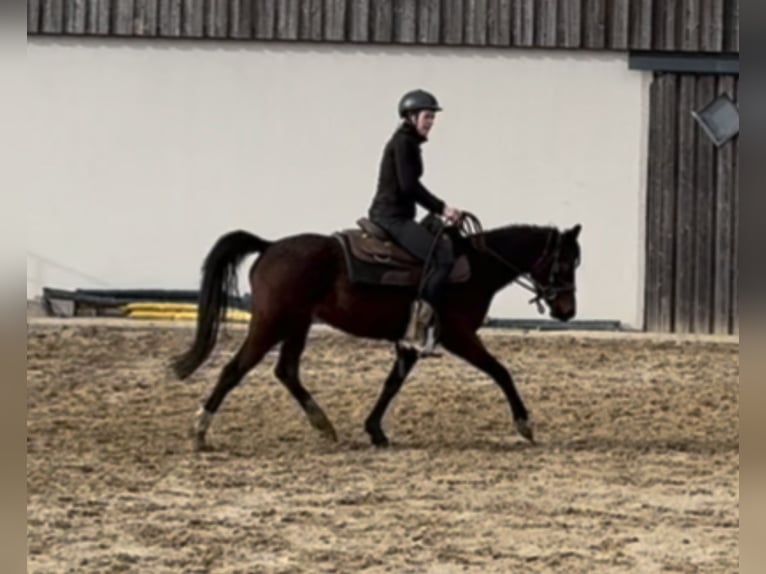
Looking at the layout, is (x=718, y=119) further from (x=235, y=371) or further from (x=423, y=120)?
(x=235, y=371)

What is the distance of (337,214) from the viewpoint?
527 inches

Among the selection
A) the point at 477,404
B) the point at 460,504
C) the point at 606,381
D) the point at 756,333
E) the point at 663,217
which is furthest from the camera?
the point at 663,217

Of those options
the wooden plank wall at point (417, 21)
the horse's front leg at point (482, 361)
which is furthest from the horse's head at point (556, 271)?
the wooden plank wall at point (417, 21)

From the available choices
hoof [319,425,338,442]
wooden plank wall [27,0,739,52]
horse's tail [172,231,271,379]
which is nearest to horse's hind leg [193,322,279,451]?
horse's tail [172,231,271,379]

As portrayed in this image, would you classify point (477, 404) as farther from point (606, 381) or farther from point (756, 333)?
point (756, 333)

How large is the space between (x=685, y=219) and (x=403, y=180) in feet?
23.2

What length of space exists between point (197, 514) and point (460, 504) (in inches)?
43.2

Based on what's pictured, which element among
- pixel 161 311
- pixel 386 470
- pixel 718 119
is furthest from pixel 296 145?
pixel 386 470

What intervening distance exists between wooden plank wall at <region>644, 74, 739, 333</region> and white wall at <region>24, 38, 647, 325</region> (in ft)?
0.58

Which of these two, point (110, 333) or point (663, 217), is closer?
point (110, 333)

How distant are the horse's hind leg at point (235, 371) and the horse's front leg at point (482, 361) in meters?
0.95

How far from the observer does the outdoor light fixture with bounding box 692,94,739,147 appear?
1314cm

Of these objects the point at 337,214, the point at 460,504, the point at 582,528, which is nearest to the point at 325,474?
the point at 460,504

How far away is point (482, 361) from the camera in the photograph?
719 centimetres
